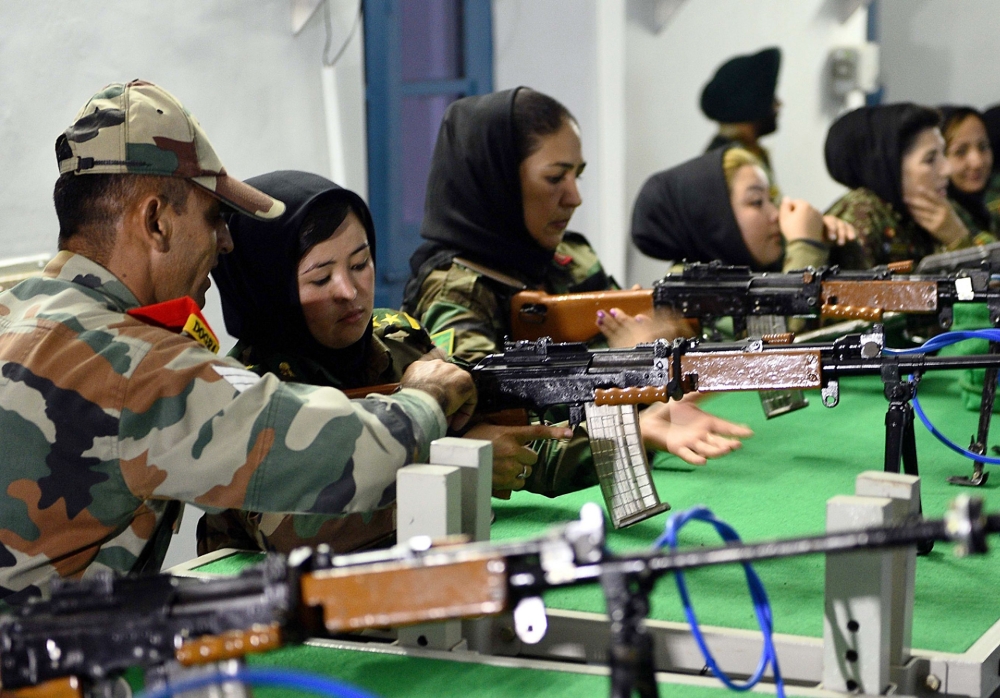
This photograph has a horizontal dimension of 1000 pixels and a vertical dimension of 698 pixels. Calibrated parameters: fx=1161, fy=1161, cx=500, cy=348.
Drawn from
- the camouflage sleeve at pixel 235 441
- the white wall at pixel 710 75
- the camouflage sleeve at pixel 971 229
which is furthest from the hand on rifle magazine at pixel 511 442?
the camouflage sleeve at pixel 971 229

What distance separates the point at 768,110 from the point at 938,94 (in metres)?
2.00

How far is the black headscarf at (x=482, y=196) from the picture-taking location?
109 inches

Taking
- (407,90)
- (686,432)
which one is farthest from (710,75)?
(686,432)

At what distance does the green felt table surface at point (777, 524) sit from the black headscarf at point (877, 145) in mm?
1170

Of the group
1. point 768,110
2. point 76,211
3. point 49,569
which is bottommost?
point 49,569

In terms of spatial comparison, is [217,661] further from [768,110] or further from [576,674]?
A: [768,110]

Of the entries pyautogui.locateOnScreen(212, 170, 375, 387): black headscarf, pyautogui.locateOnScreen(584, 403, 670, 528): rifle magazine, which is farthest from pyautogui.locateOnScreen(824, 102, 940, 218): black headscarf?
pyautogui.locateOnScreen(212, 170, 375, 387): black headscarf

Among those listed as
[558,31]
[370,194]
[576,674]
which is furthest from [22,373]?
[558,31]

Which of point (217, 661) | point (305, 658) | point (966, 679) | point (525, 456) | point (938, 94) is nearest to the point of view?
point (217, 661)

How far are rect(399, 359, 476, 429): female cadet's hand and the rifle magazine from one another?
0.25 m

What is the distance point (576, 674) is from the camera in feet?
4.64

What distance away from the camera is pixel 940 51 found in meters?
6.23

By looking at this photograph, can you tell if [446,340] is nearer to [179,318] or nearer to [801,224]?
[179,318]

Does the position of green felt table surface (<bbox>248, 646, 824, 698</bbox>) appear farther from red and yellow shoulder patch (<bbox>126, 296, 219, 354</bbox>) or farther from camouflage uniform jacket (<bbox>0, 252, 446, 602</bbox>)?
red and yellow shoulder patch (<bbox>126, 296, 219, 354</bbox>)
